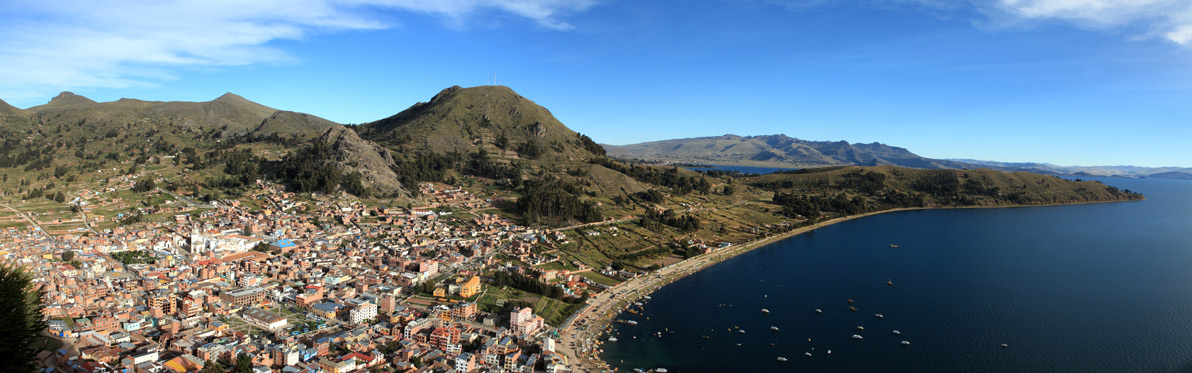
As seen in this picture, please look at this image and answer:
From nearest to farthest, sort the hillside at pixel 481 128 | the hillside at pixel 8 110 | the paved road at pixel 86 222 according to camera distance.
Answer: the paved road at pixel 86 222 < the hillside at pixel 481 128 < the hillside at pixel 8 110

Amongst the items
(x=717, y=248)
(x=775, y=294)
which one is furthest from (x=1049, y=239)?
(x=775, y=294)

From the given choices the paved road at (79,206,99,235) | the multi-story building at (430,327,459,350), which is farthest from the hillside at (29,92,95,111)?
the multi-story building at (430,327,459,350)

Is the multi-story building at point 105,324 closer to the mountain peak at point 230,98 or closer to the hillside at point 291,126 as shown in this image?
the hillside at point 291,126

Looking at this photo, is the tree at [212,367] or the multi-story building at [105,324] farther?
the multi-story building at [105,324]

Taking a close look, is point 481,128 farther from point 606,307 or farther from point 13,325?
point 13,325

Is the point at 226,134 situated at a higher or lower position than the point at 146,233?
higher

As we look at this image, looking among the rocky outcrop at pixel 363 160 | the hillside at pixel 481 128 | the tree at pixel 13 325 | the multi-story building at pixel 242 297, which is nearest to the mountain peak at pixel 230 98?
the hillside at pixel 481 128

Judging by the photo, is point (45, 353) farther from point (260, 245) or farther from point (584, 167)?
point (584, 167)

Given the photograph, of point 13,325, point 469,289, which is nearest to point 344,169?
point 469,289
